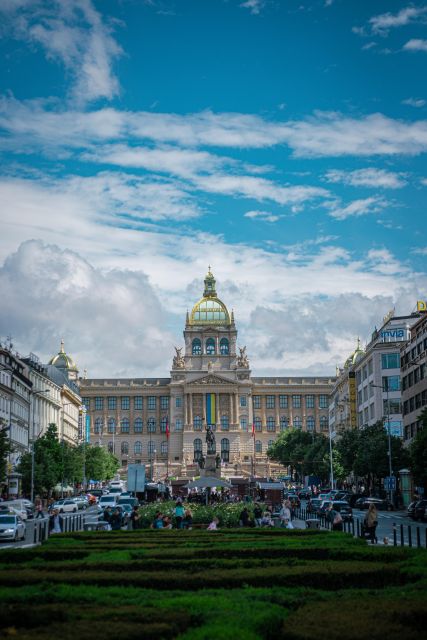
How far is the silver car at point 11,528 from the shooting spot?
4447 cm

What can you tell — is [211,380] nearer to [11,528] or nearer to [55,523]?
[11,528]

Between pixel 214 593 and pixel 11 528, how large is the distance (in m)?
Answer: 31.3

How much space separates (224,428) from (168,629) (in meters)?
184

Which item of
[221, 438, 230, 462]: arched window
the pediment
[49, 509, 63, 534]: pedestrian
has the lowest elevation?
[49, 509, 63, 534]: pedestrian

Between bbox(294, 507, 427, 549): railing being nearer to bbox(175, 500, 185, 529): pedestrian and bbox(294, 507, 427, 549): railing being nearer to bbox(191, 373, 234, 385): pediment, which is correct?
bbox(175, 500, 185, 529): pedestrian

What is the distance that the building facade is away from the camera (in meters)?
82.9

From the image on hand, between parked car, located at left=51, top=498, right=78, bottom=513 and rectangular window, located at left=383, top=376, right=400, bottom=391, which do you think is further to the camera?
rectangular window, located at left=383, top=376, right=400, bottom=391

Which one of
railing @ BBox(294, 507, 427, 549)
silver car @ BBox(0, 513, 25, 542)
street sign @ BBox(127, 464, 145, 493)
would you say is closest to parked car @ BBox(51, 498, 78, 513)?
railing @ BBox(294, 507, 427, 549)

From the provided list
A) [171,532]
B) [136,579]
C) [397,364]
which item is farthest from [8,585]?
[397,364]

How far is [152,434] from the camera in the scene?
198500 mm

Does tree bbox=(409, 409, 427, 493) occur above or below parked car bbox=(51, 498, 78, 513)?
above

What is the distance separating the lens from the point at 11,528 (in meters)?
44.6

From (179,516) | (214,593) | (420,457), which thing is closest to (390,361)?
(420,457)

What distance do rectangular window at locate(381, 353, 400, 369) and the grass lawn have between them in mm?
81561
